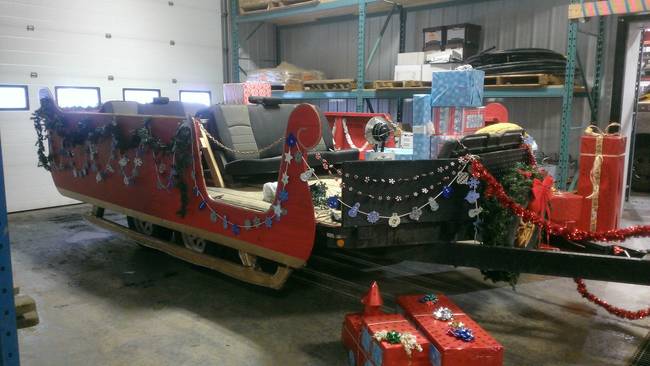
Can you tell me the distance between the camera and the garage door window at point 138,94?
8938 millimetres

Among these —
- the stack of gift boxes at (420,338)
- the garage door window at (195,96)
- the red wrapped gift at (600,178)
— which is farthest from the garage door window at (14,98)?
the red wrapped gift at (600,178)

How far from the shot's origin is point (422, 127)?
452 centimetres

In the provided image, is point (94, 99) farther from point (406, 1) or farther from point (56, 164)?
point (406, 1)

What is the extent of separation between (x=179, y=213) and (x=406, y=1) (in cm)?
626

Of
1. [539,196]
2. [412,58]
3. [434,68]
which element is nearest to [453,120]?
[539,196]

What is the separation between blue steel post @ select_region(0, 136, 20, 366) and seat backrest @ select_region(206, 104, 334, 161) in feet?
9.98

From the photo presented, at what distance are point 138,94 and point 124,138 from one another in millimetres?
4542

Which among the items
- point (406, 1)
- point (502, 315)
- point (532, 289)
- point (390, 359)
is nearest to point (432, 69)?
point (406, 1)

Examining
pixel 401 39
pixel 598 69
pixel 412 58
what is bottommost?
pixel 598 69

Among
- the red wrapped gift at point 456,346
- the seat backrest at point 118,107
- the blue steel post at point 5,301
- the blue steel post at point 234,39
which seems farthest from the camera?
the blue steel post at point 234,39

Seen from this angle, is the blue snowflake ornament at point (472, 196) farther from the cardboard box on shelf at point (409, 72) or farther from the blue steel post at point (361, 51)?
the blue steel post at point (361, 51)

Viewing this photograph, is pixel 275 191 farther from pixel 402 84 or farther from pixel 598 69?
pixel 598 69

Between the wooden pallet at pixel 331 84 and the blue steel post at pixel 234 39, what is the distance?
2.09 m

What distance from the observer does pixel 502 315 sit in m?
3.90
